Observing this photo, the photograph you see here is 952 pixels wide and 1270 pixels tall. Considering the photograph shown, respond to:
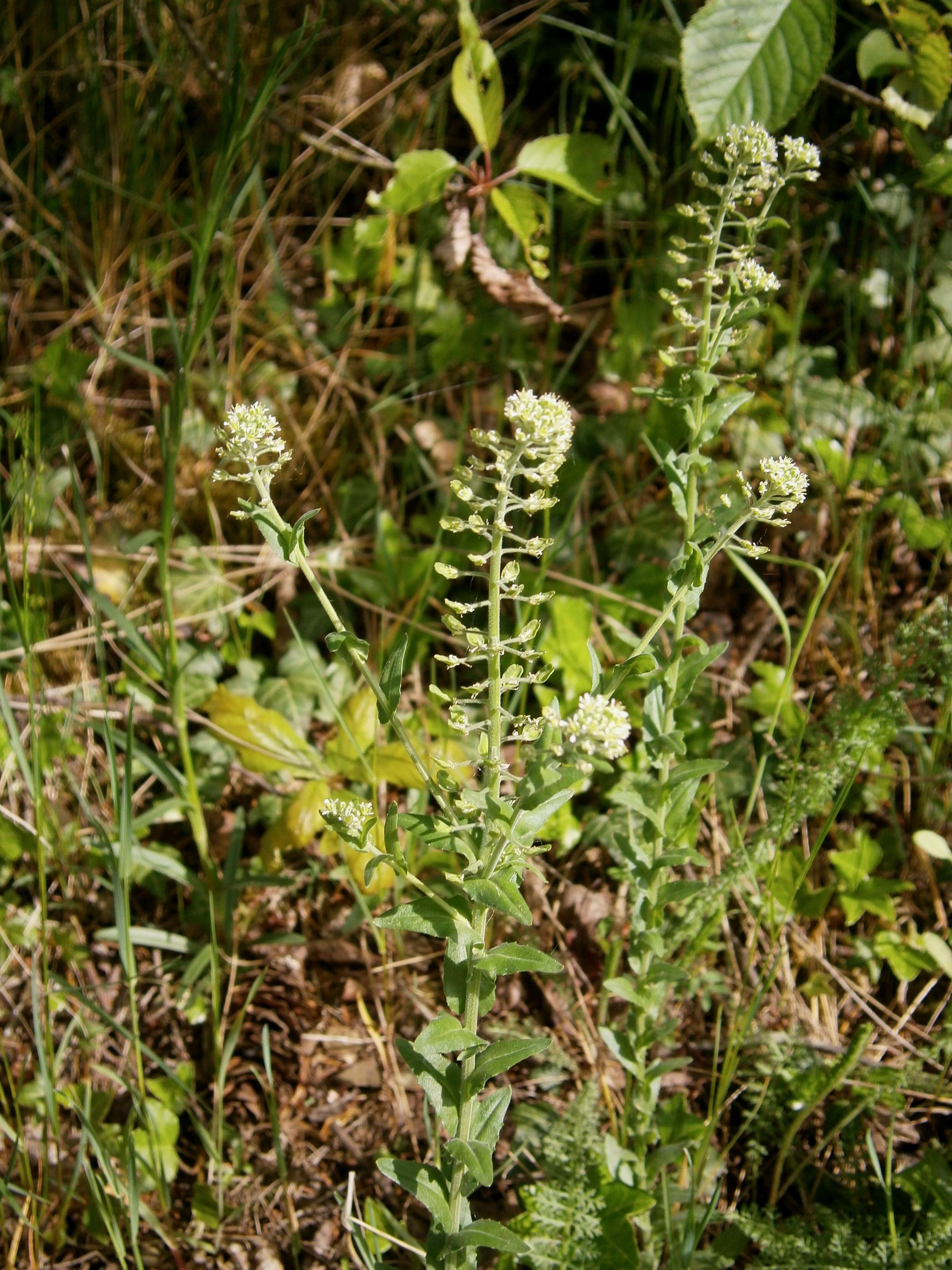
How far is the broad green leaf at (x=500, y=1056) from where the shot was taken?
1415 mm

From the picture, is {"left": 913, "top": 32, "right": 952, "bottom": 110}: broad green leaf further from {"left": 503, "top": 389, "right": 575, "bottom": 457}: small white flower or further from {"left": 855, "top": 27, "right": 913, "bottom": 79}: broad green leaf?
{"left": 503, "top": 389, "right": 575, "bottom": 457}: small white flower

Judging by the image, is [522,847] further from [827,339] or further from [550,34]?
[550,34]

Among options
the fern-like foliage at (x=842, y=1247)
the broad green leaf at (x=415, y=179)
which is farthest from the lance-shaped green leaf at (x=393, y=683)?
the broad green leaf at (x=415, y=179)

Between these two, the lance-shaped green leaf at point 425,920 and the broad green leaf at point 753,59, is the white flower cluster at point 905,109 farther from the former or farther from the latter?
the lance-shaped green leaf at point 425,920

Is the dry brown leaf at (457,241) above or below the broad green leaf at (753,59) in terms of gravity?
below

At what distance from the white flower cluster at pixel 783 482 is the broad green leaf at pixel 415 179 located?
58.9 inches

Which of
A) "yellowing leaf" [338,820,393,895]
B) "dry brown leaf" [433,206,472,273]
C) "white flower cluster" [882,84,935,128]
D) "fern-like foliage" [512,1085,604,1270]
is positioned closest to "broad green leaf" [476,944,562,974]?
"fern-like foliage" [512,1085,604,1270]

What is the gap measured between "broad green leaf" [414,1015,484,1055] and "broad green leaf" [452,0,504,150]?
6.70ft

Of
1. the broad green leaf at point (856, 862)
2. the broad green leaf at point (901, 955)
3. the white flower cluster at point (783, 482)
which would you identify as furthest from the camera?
the broad green leaf at point (856, 862)

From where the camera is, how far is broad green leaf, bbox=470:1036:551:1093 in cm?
142

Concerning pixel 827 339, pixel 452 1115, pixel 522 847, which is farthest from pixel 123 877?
pixel 827 339

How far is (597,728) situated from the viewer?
4.05 feet

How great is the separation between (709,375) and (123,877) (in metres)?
1.35

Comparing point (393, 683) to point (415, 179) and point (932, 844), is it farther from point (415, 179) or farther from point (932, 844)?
point (415, 179)
